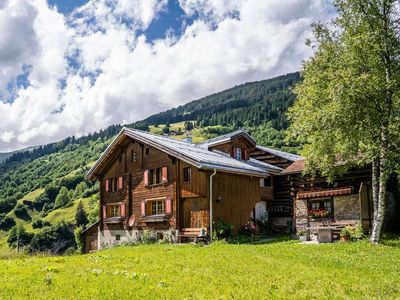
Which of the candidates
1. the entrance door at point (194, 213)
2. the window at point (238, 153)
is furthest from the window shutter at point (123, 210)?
the window at point (238, 153)

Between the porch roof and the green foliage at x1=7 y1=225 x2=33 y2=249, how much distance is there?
10529cm

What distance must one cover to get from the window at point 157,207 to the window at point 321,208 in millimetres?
11737

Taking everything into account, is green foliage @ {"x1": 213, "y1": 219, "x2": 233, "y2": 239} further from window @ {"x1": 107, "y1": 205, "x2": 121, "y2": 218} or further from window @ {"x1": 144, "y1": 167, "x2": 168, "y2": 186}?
window @ {"x1": 107, "y1": 205, "x2": 121, "y2": 218}

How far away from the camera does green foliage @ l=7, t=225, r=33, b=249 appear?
4542 inches

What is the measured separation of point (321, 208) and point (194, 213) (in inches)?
364

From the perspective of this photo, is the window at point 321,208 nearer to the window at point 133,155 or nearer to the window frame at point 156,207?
the window frame at point 156,207

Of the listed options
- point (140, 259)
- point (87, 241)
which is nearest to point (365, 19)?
point (140, 259)

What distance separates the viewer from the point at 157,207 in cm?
3350

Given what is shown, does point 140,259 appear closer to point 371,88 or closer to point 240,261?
point 240,261

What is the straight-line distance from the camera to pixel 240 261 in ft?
51.0

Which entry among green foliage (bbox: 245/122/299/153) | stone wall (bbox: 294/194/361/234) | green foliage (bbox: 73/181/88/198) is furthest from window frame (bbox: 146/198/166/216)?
green foliage (bbox: 73/181/88/198)

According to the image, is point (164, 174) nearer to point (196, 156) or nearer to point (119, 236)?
point (196, 156)

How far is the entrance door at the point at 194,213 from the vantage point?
28.9 m

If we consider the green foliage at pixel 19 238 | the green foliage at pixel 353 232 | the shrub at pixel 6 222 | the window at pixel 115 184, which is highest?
the window at pixel 115 184
